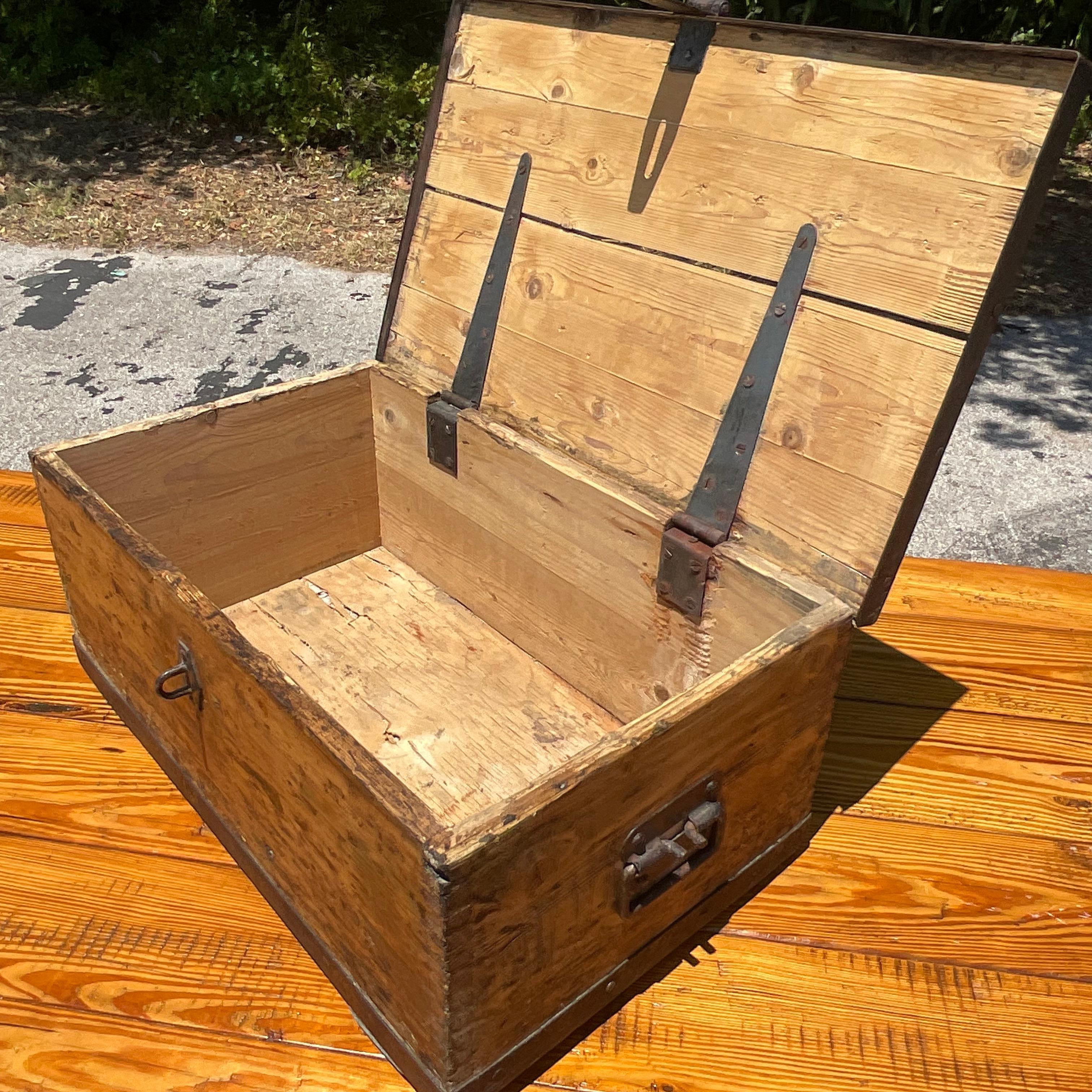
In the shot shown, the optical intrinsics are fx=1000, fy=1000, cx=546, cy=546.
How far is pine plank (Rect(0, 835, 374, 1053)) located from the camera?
1.24 meters

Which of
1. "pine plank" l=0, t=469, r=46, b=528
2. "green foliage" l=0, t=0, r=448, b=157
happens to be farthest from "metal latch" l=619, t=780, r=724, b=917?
"green foliage" l=0, t=0, r=448, b=157

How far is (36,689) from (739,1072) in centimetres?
134

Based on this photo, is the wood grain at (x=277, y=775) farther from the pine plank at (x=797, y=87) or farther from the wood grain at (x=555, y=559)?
the pine plank at (x=797, y=87)

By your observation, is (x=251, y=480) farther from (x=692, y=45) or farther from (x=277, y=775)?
(x=692, y=45)

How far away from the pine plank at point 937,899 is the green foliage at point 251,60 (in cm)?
503

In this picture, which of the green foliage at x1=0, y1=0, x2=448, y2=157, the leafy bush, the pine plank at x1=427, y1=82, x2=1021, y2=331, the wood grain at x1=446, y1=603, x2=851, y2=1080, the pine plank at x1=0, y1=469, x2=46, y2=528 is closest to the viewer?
the wood grain at x1=446, y1=603, x2=851, y2=1080

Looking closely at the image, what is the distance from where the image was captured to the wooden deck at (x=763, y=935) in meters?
1.19

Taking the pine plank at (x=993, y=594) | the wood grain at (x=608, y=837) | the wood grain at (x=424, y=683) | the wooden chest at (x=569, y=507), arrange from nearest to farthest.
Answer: the wood grain at (x=608, y=837) < the wooden chest at (x=569, y=507) < the wood grain at (x=424, y=683) < the pine plank at (x=993, y=594)

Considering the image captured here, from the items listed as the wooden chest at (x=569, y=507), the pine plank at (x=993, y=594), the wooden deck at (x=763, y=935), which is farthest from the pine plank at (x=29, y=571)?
the pine plank at (x=993, y=594)

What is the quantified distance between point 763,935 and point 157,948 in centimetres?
81

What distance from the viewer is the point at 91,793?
5.16 feet

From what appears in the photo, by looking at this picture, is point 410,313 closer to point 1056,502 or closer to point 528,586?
point 528,586

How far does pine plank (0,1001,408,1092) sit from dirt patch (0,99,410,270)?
389cm

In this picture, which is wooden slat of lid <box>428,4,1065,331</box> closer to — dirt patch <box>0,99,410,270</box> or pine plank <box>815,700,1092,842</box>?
pine plank <box>815,700,1092,842</box>
